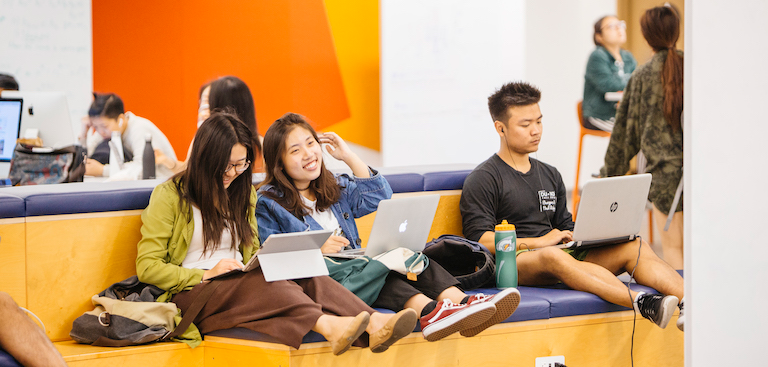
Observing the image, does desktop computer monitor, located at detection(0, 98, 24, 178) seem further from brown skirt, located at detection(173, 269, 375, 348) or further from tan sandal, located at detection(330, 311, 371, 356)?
tan sandal, located at detection(330, 311, 371, 356)

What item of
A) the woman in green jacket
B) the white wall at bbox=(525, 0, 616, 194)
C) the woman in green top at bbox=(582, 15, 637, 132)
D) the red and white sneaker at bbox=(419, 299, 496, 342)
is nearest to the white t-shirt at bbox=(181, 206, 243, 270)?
the woman in green jacket

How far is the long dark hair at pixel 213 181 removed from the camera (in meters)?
2.36

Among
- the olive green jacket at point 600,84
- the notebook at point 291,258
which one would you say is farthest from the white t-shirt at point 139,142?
the olive green jacket at point 600,84

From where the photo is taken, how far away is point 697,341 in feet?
2.24

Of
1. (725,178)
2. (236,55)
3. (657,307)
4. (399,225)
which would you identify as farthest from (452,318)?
(236,55)

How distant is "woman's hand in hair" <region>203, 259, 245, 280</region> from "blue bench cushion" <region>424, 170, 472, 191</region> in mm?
1067

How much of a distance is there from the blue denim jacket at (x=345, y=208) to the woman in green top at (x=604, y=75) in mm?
2393

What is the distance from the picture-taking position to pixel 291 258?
7.21 ft

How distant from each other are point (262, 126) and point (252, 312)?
427 cm

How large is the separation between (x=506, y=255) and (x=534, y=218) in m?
0.45

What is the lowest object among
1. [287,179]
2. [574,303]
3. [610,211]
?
[574,303]

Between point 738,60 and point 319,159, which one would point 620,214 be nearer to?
point 319,159

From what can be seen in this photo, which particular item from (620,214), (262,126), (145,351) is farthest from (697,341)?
(262,126)

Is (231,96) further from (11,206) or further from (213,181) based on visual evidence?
(11,206)
